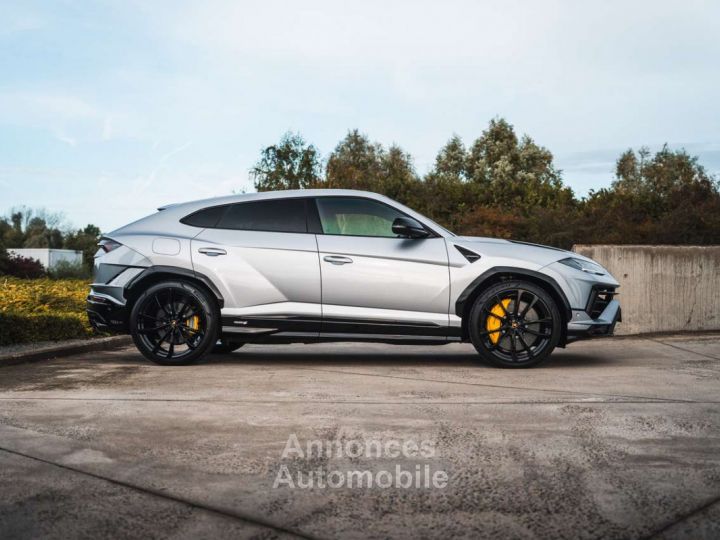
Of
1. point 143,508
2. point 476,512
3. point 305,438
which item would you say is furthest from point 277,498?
point 305,438

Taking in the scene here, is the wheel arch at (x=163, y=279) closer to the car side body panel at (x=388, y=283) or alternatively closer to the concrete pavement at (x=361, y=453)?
the concrete pavement at (x=361, y=453)

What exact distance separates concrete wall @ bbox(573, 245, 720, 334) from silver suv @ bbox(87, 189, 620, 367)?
12.5 ft

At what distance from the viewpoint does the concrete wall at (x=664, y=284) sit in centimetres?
1159

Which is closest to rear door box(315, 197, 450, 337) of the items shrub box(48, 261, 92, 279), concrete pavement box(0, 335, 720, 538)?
concrete pavement box(0, 335, 720, 538)

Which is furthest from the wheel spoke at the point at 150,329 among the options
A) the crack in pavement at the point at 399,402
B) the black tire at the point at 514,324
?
the black tire at the point at 514,324

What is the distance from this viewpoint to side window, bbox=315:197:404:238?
789 cm

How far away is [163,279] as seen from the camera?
8.01 m

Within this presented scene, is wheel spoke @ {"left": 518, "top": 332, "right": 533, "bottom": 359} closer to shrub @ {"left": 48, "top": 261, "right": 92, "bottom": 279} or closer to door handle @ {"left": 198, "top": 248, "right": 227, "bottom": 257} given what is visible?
door handle @ {"left": 198, "top": 248, "right": 227, "bottom": 257}

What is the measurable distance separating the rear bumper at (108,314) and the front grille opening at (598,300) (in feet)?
14.4

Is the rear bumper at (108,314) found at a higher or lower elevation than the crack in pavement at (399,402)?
higher

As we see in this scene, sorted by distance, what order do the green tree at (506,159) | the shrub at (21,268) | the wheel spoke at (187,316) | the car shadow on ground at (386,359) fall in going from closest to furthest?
the wheel spoke at (187,316)
the car shadow on ground at (386,359)
the shrub at (21,268)
the green tree at (506,159)

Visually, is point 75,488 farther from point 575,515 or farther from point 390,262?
point 390,262

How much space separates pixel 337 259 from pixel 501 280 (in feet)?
5.08

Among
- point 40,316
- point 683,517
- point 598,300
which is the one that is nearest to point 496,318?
point 598,300
